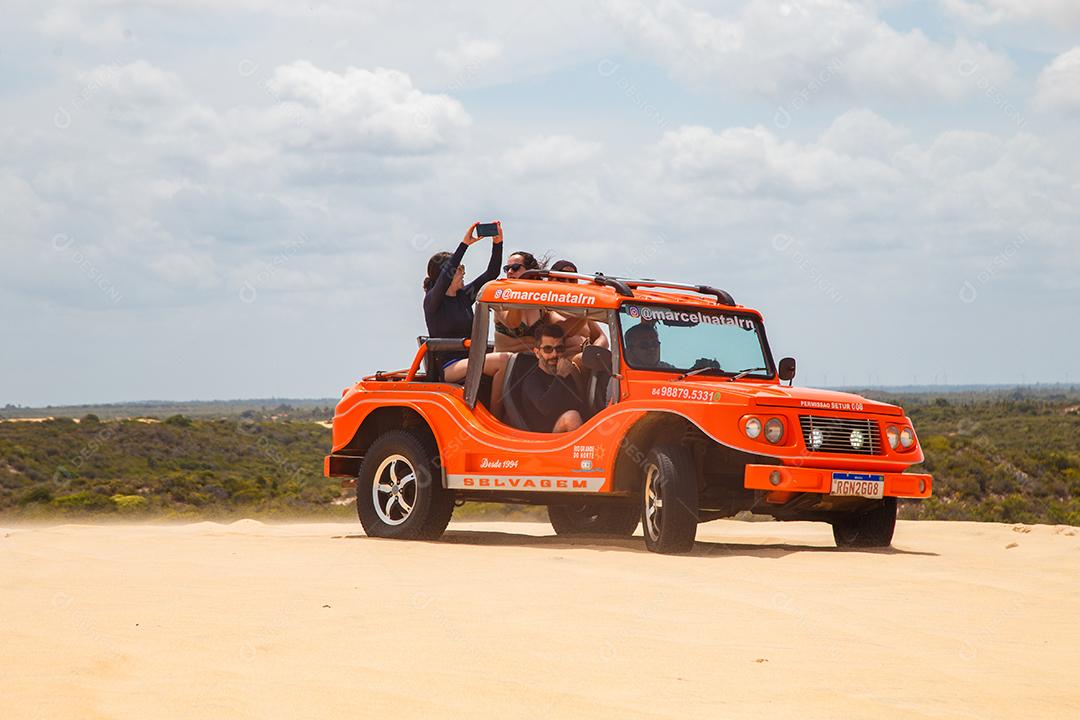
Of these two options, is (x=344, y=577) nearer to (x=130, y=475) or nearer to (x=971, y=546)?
(x=971, y=546)

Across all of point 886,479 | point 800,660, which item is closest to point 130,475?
point 886,479

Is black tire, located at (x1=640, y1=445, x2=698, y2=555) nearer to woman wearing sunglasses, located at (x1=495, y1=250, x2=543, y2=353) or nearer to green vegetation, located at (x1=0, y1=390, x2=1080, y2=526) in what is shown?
woman wearing sunglasses, located at (x1=495, y1=250, x2=543, y2=353)

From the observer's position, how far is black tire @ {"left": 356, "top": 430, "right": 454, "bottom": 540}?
41.3ft

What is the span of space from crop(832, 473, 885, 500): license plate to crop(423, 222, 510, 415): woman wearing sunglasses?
3.63 meters

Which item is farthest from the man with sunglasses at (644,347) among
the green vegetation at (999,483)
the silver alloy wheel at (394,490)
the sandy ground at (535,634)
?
the green vegetation at (999,483)

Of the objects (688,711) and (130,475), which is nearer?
(688,711)

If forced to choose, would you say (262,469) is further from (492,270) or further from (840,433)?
(840,433)

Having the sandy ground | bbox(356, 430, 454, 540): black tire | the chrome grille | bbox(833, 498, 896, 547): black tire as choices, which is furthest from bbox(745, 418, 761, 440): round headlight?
bbox(356, 430, 454, 540): black tire

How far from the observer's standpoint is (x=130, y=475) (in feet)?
143

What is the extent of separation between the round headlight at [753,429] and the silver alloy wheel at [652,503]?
763 millimetres

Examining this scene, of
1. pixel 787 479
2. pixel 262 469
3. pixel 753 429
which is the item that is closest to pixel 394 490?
pixel 753 429

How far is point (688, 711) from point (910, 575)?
14.7 ft

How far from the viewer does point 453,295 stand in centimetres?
1316

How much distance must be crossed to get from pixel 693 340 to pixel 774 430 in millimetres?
1604
